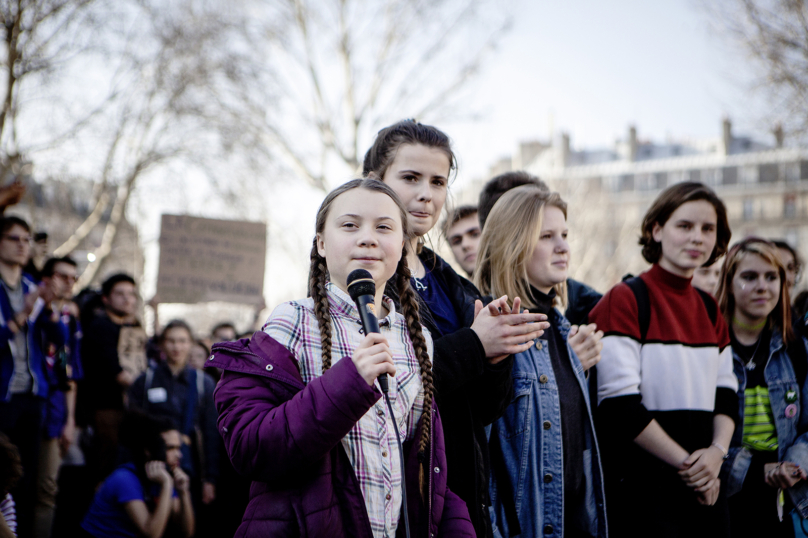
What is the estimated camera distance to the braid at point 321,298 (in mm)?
1849

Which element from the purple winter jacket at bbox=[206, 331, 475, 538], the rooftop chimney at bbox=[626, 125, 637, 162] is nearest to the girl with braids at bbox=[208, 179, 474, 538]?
the purple winter jacket at bbox=[206, 331, 475, 538]

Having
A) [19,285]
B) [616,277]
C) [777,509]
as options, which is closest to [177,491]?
[19,285]

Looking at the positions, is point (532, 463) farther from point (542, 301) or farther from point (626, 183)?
point (626, 183)

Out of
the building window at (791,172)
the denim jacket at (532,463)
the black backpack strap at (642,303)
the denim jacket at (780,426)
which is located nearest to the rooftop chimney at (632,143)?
the building window at (791,172)

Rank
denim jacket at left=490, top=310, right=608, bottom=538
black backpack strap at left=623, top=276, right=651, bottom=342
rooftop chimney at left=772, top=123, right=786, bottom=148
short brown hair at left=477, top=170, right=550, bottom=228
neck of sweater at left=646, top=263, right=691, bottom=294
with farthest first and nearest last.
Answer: rooftop chimney at left=772, top=123, right=786, bottom=148 → short brown hair at left=477, top=170, right=550, bottom=228 → neck of sweater at left=646, top=263, right=691, bottom=294 → black backpack strap at left=623, top=276, right=651, bottom=342 → denim jacket at left=490, top=310, right=608, bottom=538

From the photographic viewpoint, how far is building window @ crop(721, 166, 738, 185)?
48000 mm

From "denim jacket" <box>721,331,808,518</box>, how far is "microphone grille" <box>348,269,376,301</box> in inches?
91.1

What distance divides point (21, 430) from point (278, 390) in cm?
362

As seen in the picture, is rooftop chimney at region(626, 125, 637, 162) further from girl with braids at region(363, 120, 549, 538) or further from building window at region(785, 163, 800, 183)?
girl with braids at region(363, 120, 549, 538)

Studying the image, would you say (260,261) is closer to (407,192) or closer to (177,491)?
(177,491)

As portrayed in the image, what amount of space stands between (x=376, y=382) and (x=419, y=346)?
272mm

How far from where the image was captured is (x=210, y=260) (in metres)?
7.38

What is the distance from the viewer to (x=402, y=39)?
500 inches

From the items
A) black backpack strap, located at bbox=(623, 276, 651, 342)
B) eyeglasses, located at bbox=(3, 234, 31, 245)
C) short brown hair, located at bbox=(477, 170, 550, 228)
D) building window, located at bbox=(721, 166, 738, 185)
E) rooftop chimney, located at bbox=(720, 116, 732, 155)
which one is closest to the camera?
black backpack strap, located at bbox=(623, 276, 651, 342)
